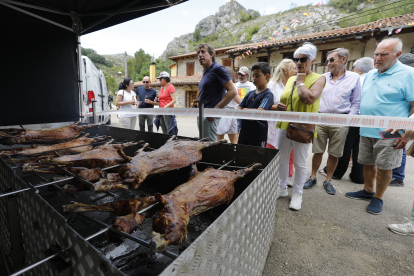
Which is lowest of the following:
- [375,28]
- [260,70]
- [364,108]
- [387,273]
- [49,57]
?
[387,273]

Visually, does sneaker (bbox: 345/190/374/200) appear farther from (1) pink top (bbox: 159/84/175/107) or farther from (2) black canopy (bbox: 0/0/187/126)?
(1) pink top (bbox: 159/84/175/107)

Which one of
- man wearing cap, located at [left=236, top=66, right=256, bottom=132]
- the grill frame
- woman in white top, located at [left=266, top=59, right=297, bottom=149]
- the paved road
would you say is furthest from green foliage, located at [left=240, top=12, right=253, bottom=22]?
the grill frame

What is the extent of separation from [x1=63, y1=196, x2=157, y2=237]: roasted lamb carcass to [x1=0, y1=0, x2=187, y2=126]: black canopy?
2.89 metres

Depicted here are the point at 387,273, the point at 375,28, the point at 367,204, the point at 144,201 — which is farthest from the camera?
the point at 375,28

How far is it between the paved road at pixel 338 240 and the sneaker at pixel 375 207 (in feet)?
0.23

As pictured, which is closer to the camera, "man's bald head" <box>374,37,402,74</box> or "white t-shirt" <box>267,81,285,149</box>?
"man's bald head" <box>374,37,402,74</box>

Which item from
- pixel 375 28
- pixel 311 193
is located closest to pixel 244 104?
pixel 311 193

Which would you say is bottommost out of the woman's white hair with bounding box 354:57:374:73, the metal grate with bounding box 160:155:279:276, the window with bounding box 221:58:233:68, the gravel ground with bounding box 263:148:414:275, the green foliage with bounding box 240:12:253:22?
the gravel ground with bounding box 263:148:414:275

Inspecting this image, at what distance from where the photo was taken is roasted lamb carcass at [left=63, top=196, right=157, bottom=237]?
1031mm

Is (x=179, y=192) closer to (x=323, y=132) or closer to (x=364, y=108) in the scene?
(x=364, y=108)

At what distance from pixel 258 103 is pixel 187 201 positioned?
2264mm

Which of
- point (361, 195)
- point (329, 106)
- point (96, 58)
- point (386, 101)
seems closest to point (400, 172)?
point (361, 195)

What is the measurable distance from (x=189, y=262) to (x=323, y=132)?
3.95m

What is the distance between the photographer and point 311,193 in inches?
145
